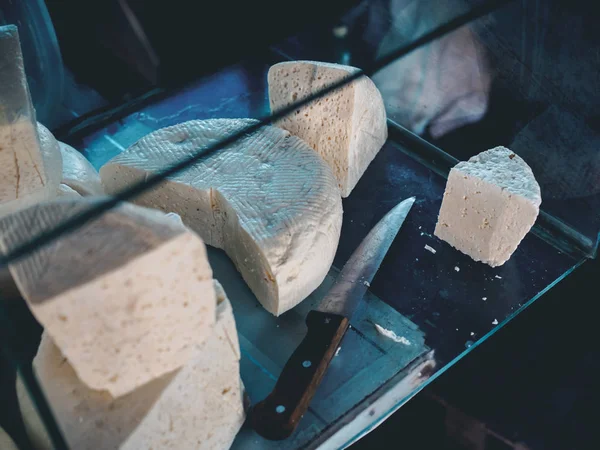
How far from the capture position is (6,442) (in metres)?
1.46

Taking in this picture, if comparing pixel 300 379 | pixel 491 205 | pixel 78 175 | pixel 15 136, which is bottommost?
pixel 300 379

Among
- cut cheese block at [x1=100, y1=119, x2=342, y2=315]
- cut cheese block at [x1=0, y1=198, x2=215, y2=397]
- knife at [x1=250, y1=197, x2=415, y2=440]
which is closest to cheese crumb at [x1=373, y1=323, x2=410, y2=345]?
knife at [x1=250, y1=197, x2=415, y2=440]

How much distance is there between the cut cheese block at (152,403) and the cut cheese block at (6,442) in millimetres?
45

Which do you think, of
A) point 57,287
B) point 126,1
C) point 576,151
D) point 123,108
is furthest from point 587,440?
point 123,108

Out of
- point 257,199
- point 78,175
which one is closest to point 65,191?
point 78,175

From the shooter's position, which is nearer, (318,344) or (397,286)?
(318,344)

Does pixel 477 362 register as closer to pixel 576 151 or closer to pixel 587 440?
pixel 587 440

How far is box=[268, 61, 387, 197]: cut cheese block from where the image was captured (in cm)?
222

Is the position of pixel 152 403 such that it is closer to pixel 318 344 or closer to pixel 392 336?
pixel 318 344

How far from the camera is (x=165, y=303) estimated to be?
3.80 ft

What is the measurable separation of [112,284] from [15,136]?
800mm

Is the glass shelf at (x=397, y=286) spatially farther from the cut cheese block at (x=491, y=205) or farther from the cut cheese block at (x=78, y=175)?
the cut cheese block at (x=78, y=175)

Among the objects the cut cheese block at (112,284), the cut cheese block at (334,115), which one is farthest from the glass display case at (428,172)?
the cut cheese block at (112,284)

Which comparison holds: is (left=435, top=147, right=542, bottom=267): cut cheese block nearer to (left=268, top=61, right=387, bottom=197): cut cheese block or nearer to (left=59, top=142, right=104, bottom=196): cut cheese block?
(left=268, top=61, right=387, bottom=197): cut cheese block
